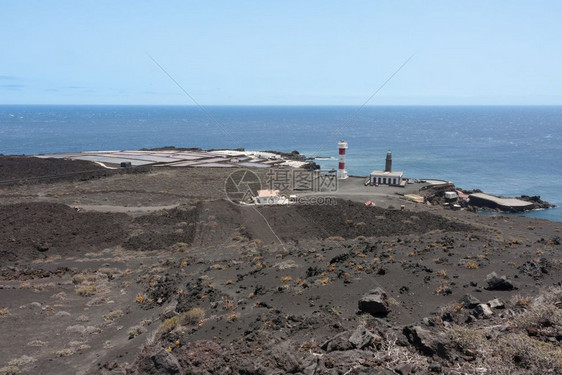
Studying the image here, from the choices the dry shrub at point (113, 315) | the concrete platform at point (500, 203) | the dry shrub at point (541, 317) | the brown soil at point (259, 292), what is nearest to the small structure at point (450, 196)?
the concrete platform at point (500, 203)

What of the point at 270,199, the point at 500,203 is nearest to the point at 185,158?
the point at 270,199

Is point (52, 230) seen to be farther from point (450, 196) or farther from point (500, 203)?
point (500, 203)

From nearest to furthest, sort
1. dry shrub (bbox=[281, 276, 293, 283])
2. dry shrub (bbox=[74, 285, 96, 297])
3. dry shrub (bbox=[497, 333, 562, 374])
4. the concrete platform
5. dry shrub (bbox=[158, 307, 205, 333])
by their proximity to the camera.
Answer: dry shrub (bbox=[497, 333, 562, 374])
dry shrub (bbox=[158, 307, 205, 333])
dry shrub (bbox=[281, 276, 293, 283])
dry shrub (bbox=[74, 285, 96, 297])
the concrete platform

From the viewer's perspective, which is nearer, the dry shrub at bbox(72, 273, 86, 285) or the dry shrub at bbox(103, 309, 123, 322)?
the dry shrub at bbox(103, 309, 123, 322)

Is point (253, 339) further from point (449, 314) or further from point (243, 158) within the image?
point (243, 158)

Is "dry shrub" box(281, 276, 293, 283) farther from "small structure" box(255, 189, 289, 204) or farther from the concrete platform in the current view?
the concrete platform

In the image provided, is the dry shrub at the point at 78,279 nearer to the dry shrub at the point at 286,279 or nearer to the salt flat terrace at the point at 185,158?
the dry shrub at the point at 286,279

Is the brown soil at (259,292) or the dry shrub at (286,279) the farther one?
the dry shrub at (286,279)

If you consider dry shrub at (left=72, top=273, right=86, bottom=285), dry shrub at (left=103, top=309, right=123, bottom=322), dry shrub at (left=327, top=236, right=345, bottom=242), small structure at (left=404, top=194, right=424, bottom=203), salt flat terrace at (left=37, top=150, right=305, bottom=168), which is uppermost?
dry shrub at (left=103, top=309, right=123, bottom=322)

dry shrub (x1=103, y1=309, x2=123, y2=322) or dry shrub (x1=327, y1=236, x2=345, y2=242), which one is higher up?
dry shrub (x1=103, y1=309, x2=123, y2=322)

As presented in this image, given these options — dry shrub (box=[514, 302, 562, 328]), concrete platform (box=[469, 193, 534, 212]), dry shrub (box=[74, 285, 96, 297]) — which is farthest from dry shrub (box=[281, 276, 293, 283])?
concrete platform (box=[469, 193, 534, 212])
